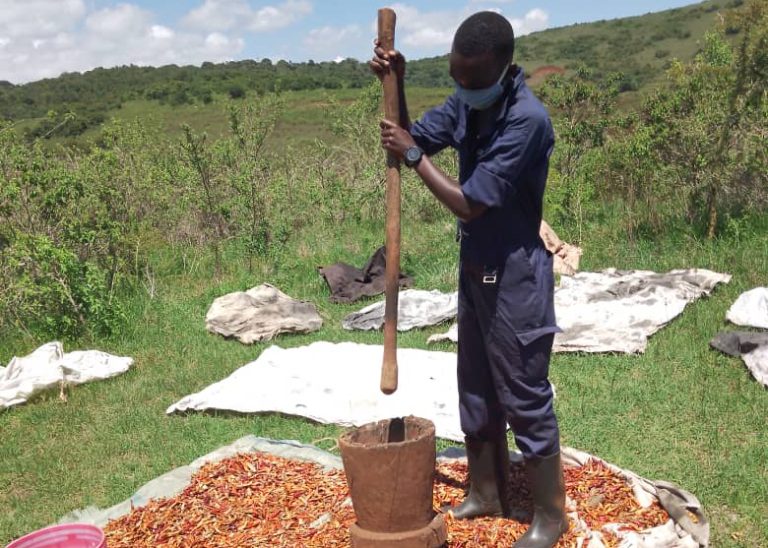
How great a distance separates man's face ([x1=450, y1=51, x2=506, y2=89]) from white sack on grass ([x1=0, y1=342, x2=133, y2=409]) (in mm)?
3836

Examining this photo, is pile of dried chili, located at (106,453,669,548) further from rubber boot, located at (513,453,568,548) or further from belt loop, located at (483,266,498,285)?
belt loop, located at (483,266,498,285)

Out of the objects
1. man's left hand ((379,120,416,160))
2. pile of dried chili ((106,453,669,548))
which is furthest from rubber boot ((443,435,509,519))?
man's left hand ((379,120,416,160))

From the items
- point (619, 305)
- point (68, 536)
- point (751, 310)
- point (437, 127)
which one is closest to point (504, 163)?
point (437, 127)

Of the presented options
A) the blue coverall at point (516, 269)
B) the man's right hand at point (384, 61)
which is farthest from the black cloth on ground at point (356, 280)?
the man's right hand at point (384, 61)

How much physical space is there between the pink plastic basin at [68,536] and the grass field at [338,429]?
983mm

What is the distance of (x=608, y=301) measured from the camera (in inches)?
229

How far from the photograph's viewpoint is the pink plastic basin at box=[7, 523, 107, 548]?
8.37 ft

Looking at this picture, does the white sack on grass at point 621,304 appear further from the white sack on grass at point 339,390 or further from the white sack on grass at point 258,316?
the white sack on grass at point 258,316

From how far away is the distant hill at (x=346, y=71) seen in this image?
52.1 m

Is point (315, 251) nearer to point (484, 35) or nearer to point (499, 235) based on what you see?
point (499, 235)

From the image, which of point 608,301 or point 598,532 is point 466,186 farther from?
point 608,301

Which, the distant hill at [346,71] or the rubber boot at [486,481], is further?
the distant hill at [346,71]

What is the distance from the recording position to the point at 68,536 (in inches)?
103

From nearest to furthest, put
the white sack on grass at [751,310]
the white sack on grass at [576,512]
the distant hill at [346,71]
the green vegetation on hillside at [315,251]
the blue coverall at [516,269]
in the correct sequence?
the blue coverall at [516,269] < the white sack on grass at [576,512] < the green vegetation on hillside at [315,251] < the white sack on grass at [751,310] < the distant hill at [346,71]
